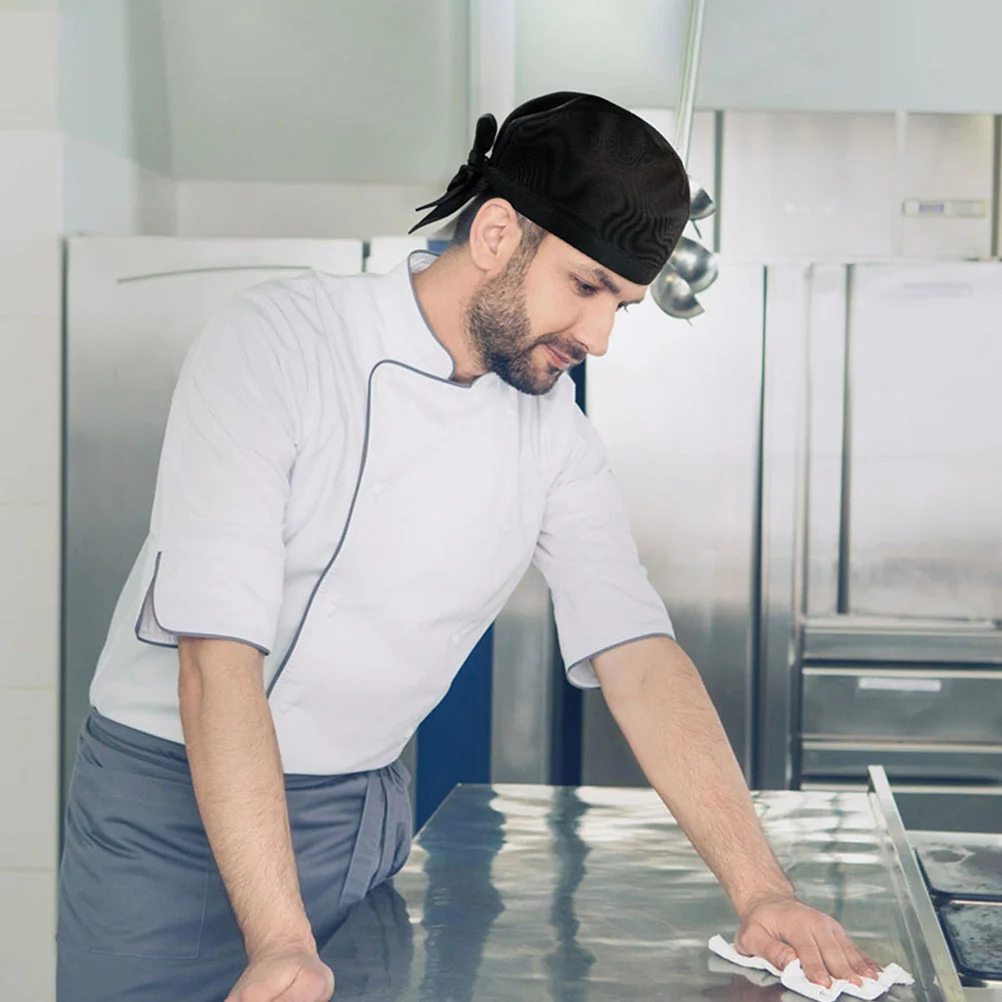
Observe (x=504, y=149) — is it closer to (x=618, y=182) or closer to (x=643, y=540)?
(x=618, y=182)

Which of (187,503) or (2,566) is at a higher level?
(187,503)

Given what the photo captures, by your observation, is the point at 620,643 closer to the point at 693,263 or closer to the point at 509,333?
the point at 509,333

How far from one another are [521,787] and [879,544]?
1.25 meters

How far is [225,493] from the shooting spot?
4.34 ft

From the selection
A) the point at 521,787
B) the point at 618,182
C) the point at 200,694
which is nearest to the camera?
the point at 200,694

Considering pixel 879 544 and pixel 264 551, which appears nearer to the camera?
pixel 264 551

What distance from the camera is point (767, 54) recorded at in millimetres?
3727

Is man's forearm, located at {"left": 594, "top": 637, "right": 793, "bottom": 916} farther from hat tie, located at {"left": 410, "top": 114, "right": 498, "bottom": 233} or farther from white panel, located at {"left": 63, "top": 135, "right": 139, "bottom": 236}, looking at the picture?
white panel, located at {"left": 63, "top": 135, "right": 139, "bottom": 236}

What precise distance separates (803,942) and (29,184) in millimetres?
2220

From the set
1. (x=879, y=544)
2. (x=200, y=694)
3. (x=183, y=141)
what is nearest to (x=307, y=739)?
(x=200, y=694)

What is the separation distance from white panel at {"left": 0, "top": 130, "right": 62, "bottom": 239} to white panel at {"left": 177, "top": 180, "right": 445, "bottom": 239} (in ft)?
2.39

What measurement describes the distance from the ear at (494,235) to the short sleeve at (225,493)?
0.79 ft

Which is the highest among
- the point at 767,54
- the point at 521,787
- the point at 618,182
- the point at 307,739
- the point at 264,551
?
the point at 767,54

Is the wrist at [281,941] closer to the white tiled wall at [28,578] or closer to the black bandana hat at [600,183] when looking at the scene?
the black bandana hat at [600,183]
